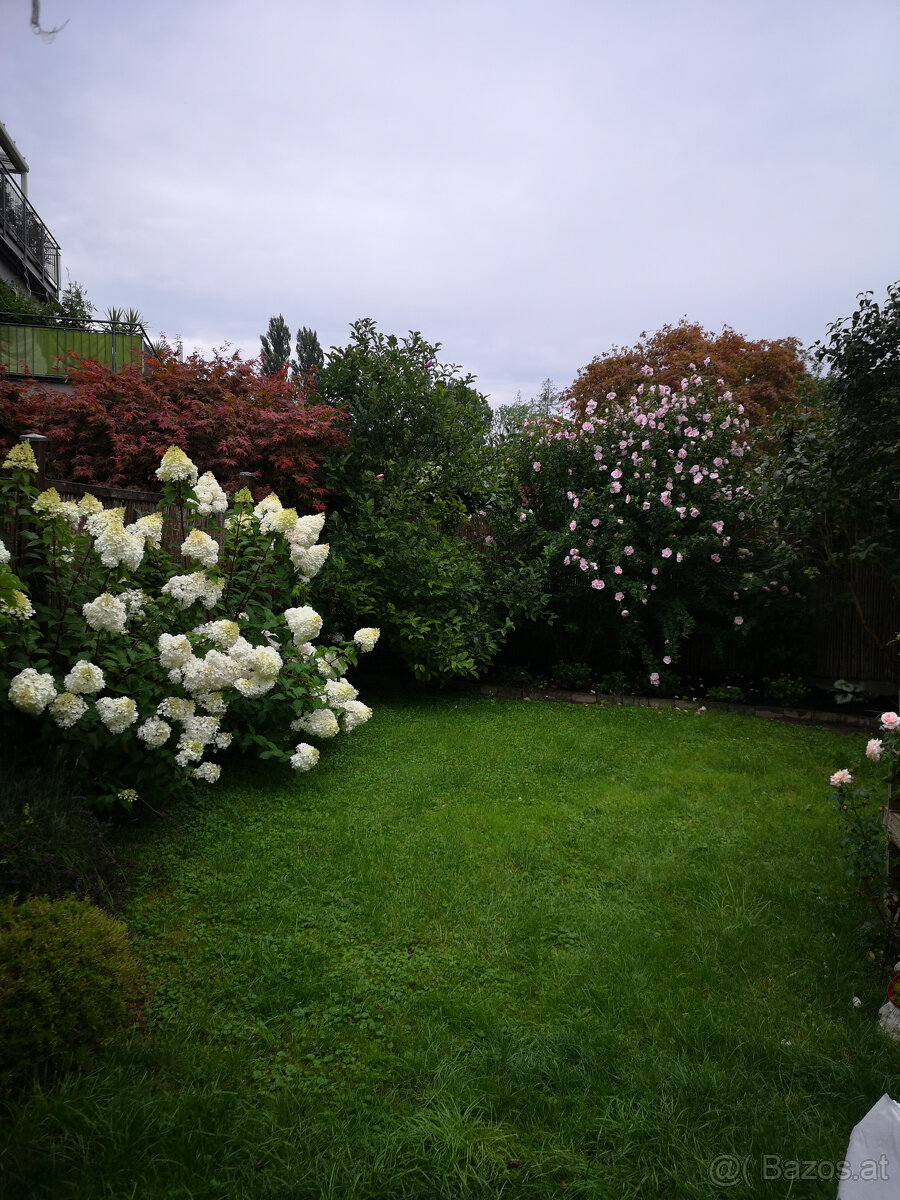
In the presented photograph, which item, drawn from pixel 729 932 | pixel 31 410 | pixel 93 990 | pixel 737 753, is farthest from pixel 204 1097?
pixel 31 410

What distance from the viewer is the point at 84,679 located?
2791 mm

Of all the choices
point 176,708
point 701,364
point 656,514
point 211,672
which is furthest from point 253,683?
point 701,364

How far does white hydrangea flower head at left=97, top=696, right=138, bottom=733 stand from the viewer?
285 centimetres

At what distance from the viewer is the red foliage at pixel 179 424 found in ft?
18.2

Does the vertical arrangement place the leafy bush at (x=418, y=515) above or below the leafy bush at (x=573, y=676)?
above

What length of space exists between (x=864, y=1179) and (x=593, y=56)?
2.89m

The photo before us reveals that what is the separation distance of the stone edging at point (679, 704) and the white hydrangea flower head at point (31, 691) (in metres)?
4.67

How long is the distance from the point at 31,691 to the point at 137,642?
62cm

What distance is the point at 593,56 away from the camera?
6.66 feet

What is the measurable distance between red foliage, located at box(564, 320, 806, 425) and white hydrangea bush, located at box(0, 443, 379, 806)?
13457 millimetres

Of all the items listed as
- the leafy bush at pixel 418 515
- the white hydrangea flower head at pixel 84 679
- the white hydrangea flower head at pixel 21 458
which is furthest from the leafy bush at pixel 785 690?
the white hydrangea flower head at pixel 21 458

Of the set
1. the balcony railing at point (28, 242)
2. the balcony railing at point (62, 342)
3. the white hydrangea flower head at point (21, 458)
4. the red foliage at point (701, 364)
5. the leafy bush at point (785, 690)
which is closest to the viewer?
the white hydrangea flower head at point (21, 458)

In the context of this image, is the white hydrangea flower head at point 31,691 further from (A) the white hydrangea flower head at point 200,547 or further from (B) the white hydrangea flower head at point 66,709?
(A) the white hydrangea flower head at point 200,547

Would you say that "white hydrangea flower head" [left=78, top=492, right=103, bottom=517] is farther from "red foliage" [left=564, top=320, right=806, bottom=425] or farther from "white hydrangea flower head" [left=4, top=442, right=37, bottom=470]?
"red foliage" [left=564, top=320, right=806, bottom=425]
